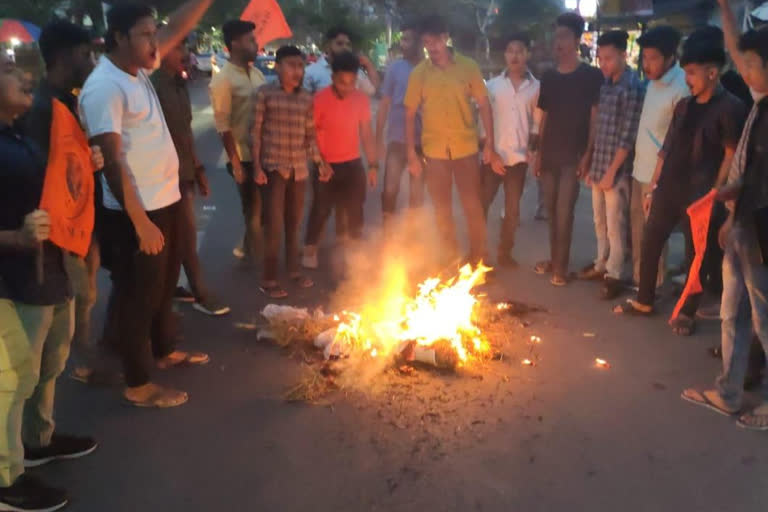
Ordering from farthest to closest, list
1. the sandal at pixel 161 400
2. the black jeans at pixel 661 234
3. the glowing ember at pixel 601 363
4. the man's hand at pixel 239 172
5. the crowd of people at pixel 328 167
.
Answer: the man's hand at pixel 239 172 < the black jeans at pixel 661 234 < the glowing ember at pixel 601 363 < the sandal at pixel 161 400 < the crowd of people at pixel 328 167

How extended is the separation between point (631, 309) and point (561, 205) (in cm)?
118

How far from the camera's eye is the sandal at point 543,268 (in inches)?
257

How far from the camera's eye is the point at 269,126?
578 centimetres

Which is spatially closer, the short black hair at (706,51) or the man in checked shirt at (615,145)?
the short black hair at (706,51)

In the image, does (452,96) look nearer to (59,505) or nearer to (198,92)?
(59,505)

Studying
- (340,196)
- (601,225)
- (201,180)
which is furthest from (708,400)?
(201,180)

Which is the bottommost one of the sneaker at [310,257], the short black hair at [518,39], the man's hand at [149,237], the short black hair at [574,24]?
the sneaker at [310,257]

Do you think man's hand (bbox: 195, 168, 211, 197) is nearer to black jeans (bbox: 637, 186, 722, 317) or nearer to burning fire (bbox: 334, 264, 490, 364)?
burning fire (bbox: 334, 264, 490, 364)

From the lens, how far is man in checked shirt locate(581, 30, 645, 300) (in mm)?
5547

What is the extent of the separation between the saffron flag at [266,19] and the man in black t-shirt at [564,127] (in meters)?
3.57

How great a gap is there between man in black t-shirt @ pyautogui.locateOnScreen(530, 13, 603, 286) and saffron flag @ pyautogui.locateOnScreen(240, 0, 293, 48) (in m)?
3.57

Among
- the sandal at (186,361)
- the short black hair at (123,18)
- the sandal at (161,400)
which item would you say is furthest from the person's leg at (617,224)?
the short black hair at (123,18)

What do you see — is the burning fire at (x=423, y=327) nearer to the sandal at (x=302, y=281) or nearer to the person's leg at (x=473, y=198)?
the sandal at (x=302, y=281)

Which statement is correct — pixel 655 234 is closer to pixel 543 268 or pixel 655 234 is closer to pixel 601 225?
pixel 601 225
